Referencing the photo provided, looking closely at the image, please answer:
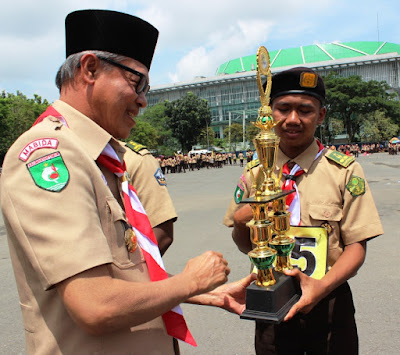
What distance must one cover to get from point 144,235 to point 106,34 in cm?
74

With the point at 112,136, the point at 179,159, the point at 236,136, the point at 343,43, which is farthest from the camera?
the point at 343,43

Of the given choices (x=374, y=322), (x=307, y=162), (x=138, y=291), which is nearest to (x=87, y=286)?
(x=138, y=291)

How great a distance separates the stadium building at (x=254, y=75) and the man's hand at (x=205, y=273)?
60141mm

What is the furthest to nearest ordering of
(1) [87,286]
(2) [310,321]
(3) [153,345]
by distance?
1. (2) [310,321]
2. (3) [153,345]
3. (1) [87,286]

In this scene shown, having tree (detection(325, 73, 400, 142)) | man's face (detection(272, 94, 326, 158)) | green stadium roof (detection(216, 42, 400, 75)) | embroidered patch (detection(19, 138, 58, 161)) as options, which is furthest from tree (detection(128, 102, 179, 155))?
embroidered patch (detection(19, 138, 58, 161))

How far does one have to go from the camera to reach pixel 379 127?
51.8 metres

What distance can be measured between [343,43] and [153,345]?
109179mm

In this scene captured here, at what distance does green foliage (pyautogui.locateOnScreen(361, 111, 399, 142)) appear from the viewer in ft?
166

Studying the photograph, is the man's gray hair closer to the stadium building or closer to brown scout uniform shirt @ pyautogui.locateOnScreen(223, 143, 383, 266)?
brown scout uniform shirt @ pyautogui.locateOnScreen(223, 143, 383, 266)

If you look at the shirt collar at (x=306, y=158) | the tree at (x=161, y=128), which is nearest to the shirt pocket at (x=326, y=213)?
the shirt collar at (x=306, y=158)

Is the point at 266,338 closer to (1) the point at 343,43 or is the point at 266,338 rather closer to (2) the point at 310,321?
(2) the point at 310,321

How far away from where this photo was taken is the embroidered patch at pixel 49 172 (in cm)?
111

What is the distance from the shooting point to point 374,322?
3.57 metres

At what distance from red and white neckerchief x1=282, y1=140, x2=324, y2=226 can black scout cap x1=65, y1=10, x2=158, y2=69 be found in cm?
99
